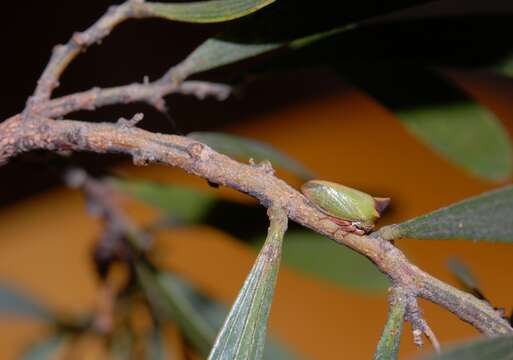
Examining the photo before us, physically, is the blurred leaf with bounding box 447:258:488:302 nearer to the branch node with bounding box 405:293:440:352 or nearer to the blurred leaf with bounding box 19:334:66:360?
the branch node with bounding box 405:293:440:352

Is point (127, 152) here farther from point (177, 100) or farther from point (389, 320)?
point (177, 100)

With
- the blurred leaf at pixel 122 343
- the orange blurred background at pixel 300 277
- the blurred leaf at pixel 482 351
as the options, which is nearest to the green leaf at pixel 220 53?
the blurred leaf at pixel 482 351

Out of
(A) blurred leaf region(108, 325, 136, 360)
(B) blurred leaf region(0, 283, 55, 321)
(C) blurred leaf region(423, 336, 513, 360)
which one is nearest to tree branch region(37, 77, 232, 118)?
(C) blurred leaf region(423, 336, 513, 360)

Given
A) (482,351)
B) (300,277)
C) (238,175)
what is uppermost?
(300,277)

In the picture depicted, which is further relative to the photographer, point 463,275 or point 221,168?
point 463,275

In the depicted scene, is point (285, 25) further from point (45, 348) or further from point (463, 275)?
point (45, 348)

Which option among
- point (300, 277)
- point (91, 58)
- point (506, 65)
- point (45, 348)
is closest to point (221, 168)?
point (506, 65)

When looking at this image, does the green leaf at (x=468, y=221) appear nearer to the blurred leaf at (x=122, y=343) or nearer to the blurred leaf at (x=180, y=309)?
the blurred leaf at (x=180, y=309)
